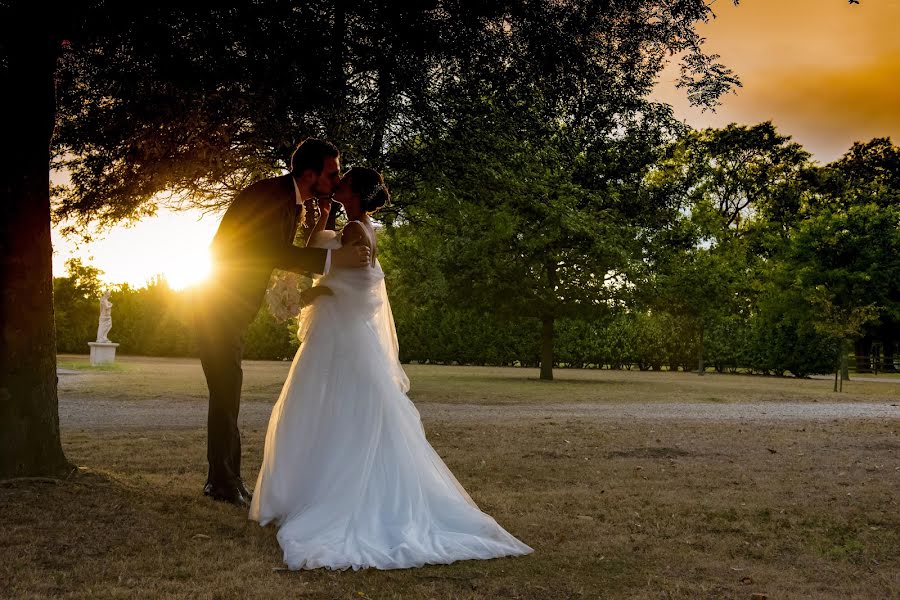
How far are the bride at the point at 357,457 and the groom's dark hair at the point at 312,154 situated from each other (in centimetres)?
28

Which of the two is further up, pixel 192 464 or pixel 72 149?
pixel 72 149

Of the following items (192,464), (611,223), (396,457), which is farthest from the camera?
(611,223)

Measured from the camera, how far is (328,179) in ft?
19.3

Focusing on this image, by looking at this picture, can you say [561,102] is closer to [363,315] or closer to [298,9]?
[298,9]

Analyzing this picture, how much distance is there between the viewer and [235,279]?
5.93 metres

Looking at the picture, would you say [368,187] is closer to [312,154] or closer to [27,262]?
[312,154]

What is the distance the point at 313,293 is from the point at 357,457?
4.11ft

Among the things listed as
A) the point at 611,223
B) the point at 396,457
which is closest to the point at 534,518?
the point at 396,457

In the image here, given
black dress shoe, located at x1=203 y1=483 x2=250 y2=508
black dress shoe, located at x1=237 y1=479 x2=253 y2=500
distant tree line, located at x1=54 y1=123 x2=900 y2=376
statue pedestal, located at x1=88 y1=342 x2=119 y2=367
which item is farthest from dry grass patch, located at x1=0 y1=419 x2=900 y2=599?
statue pedestal, located at x1=88 y1=342 x2=119 y2=367

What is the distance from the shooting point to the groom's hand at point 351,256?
5.69 metres

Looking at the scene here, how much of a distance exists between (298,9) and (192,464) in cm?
467

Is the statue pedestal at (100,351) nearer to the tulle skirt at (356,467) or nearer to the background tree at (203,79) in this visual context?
the background tree at (203,79)

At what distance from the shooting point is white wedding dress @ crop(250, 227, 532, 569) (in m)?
4.82

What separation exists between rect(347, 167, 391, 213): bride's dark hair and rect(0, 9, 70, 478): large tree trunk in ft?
8.64
